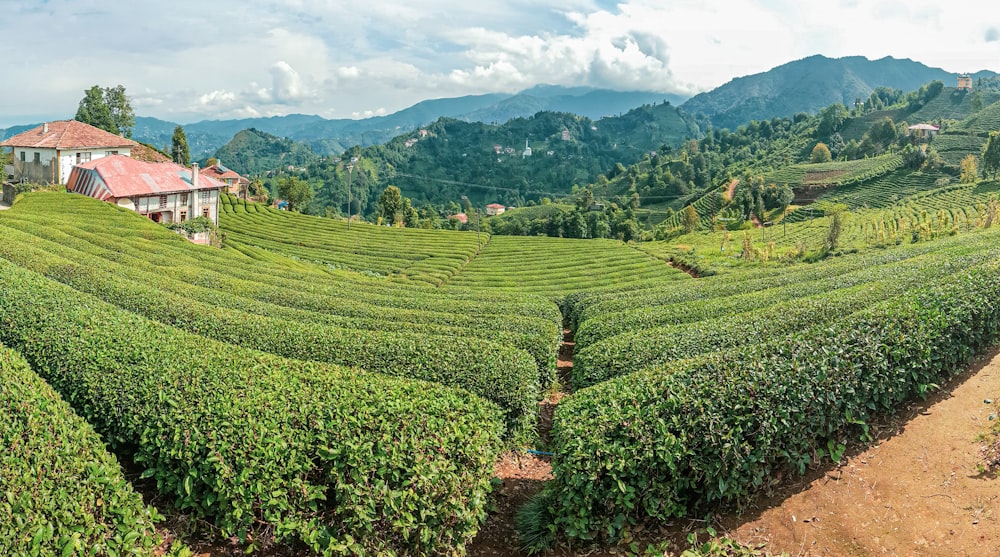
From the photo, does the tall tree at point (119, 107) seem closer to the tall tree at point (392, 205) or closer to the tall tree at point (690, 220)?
the tall tree at point (392, 205)

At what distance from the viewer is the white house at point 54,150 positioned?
60.2 metres

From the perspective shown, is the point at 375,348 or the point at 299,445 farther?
the point at 375,348

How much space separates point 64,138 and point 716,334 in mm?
69905

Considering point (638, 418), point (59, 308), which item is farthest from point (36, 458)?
point (638, 418)

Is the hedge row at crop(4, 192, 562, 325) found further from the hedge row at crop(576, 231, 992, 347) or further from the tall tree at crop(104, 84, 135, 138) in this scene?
the tall tree at crop(104, 84, 135, 138)

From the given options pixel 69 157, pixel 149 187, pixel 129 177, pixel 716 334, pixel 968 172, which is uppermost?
pixel 968 172

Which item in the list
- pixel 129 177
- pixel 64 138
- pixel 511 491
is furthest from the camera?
pixel 64 138

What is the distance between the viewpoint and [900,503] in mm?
8477

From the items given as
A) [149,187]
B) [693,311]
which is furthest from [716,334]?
[149,187]

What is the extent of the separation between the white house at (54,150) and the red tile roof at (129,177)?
3.30 meters

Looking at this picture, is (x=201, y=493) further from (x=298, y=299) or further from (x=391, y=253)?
(x=391, y=253)

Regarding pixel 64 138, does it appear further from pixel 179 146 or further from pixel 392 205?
pixel 392 205

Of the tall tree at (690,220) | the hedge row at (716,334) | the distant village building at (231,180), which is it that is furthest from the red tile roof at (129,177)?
the tall tree at (690,220)

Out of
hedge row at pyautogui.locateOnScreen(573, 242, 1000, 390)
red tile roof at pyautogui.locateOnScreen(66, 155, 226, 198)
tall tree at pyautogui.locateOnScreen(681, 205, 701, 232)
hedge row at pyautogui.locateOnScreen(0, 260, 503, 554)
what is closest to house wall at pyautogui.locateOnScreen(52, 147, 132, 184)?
red tile roof at pyautogui.locateOnScreen(66, 155, 226, 198)
